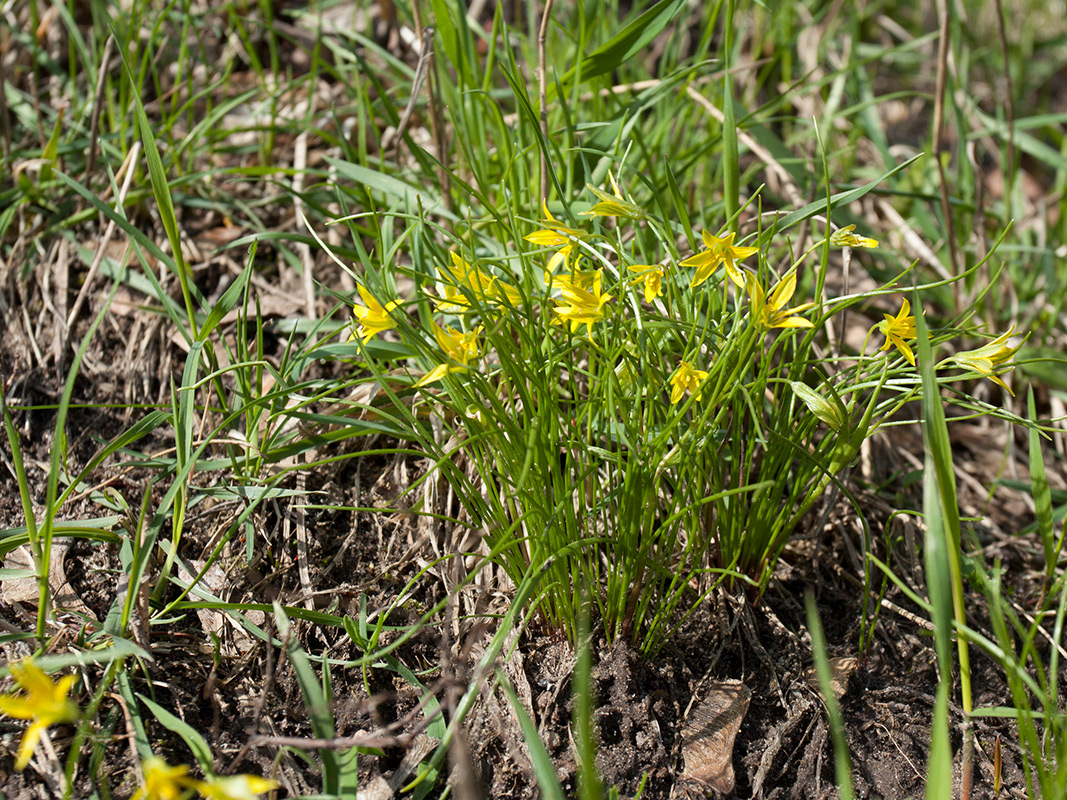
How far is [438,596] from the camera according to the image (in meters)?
1.58

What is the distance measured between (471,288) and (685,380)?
360 mm

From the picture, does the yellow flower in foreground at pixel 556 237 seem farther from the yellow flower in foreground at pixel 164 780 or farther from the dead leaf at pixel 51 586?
the dead leaf at pixel 51 586

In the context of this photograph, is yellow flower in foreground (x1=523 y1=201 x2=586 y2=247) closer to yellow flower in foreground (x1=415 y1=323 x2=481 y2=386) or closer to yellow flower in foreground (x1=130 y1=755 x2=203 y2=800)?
yellow flower in foreground (x1=415 y1=323 x2=481 y2=386)

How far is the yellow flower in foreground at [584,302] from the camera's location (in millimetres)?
1202

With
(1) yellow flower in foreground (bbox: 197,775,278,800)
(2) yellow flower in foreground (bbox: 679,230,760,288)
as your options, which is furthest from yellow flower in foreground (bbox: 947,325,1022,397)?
(1) yellow flower in foreground (bbox: 197,775,278,800)

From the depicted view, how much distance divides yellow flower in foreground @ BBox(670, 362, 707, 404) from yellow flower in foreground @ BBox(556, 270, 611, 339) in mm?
139

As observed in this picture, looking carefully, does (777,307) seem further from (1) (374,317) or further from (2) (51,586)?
(2) (51,586)

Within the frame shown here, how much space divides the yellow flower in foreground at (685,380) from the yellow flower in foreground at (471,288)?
11.1 inches

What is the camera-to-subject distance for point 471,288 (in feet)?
4.21

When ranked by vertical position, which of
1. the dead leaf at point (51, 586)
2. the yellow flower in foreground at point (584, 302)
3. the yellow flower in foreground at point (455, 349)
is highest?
the yellow flower in foreground at point (584, 302)

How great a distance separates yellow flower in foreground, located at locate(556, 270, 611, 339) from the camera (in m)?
1.20

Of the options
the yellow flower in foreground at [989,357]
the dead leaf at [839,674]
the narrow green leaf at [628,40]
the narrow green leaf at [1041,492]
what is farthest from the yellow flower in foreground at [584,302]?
the narrow green leaf at [1041,492]

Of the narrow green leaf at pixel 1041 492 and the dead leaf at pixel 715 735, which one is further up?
the narrow green leaf at pixel 1041 492

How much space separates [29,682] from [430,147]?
192 centimetres
